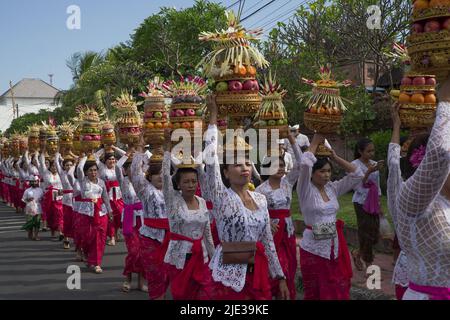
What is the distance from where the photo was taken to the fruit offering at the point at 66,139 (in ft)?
34.5

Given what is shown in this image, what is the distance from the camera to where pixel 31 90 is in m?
80.2

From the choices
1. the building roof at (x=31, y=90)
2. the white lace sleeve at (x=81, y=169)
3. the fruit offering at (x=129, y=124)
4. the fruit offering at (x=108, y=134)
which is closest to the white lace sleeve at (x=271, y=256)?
the fruit offering at (x=129, y=124)

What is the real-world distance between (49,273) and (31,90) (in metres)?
76.0

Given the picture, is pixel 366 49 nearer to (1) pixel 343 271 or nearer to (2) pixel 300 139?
(2) pixel 300 139

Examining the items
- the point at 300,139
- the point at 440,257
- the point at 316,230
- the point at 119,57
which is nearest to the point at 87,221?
the point at 300,139

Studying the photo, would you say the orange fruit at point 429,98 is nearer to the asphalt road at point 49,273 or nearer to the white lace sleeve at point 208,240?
the white lace sleeve at point 208,240

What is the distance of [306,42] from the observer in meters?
14.9

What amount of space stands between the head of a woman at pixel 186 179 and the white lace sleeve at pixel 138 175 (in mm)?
1357

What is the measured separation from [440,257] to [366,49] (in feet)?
39.7

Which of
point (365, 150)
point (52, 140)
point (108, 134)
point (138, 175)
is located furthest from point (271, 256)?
point (52, 140)

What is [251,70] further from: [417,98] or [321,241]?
[321,241]

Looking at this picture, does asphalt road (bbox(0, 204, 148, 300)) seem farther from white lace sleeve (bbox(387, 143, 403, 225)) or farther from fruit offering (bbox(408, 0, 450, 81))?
fruit offering (bbox(408, 0, 450, 81))

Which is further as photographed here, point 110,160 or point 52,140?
point 52,140

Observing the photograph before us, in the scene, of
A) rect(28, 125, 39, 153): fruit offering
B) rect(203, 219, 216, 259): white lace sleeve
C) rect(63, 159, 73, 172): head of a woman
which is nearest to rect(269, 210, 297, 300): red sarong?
rect(203, 219, 216, 259): white lace sleeve
